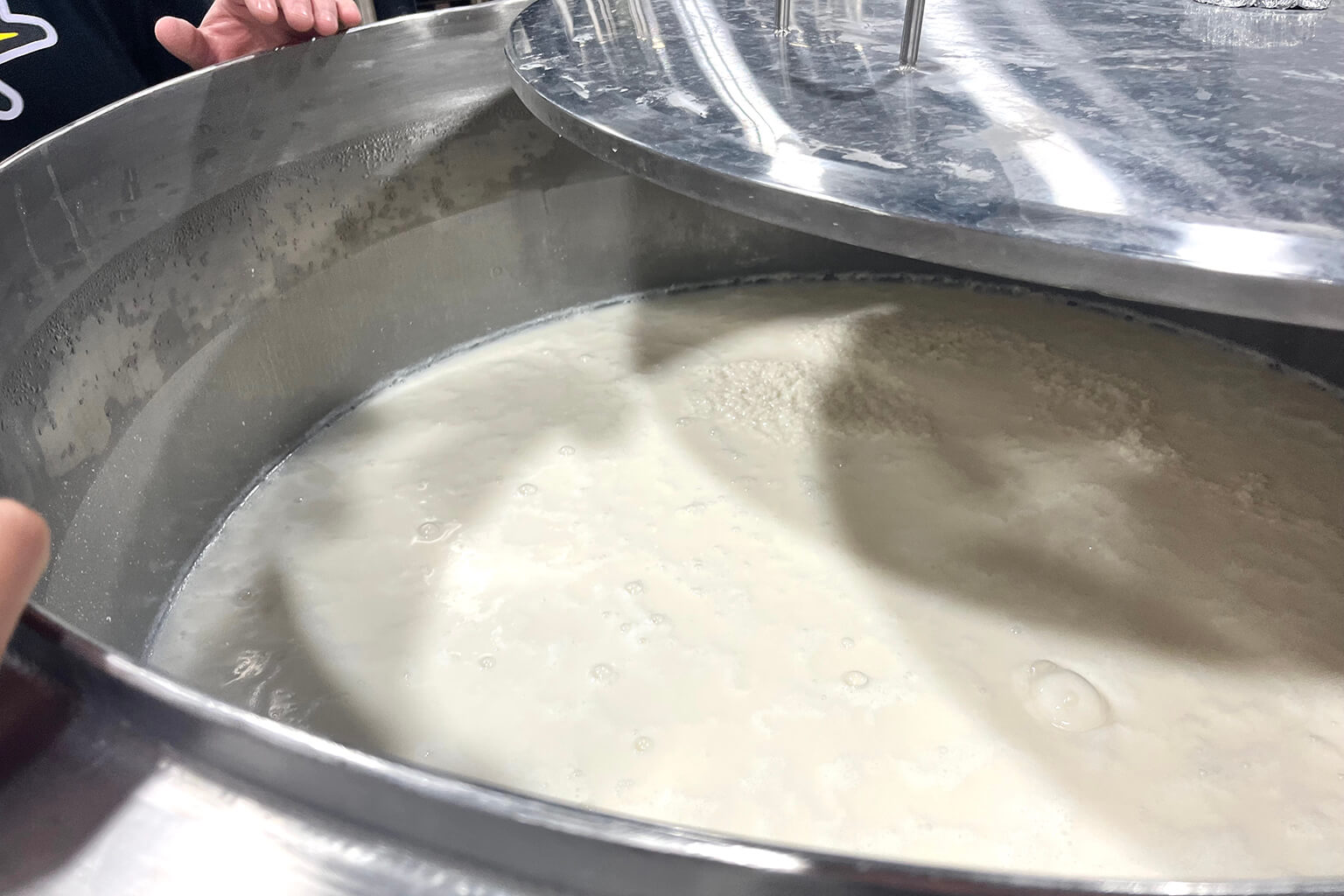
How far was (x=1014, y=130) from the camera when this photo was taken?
752 mm

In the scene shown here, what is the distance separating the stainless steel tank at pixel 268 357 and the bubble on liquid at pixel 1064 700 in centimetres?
59

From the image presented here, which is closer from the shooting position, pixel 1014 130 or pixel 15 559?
pixel 15 559

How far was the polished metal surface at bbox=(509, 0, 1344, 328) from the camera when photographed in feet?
1.96

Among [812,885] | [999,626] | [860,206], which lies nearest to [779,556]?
[999,626]

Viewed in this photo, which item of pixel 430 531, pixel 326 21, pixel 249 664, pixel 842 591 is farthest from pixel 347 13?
pixel 842 591

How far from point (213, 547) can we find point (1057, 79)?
109 cm

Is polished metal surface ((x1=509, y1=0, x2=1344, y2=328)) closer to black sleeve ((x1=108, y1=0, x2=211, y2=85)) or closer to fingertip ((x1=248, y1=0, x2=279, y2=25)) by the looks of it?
fingertip ((x1=248, y1=0, x2=279, y2=25))

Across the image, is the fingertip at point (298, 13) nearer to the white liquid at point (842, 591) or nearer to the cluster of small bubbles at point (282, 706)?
the white liquid at point (842, 591)

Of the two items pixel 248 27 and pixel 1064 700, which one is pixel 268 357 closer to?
pixel 248 27

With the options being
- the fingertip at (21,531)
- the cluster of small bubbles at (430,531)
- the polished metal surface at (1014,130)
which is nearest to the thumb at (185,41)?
the polished metal surface at (1014,130)

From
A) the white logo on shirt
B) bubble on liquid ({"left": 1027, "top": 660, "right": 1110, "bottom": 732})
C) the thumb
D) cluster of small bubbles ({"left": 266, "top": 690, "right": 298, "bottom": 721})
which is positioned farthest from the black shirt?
bubble on liquid ({"left": 1027, "top": 660, "right": 1110, "bottom": 732})

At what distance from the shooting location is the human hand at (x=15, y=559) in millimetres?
357

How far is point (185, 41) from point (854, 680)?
116cm

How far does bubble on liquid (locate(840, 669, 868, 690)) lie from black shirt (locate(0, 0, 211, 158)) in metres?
1.26
